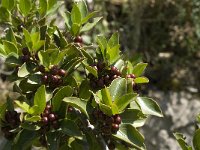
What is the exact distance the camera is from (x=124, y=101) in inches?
64.2

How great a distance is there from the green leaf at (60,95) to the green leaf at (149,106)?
27cm

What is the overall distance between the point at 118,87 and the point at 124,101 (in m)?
0.05

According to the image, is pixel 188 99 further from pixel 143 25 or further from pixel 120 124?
pixel 120 124

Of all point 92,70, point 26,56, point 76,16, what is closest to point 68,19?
point 76,16

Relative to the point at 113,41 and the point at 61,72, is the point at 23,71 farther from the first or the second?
the point at 113,41

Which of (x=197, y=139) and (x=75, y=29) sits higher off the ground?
(x=75, y=29)

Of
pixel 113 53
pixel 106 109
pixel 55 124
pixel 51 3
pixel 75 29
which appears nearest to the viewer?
pixel 106 109

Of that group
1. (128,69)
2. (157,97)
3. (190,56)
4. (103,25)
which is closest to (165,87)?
(157,97)

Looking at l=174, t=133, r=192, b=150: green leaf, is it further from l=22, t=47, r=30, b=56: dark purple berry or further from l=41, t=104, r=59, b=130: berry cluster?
l=22, t=47, r=30, b=56: dark purple berry

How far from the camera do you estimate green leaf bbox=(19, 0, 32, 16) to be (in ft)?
6.61

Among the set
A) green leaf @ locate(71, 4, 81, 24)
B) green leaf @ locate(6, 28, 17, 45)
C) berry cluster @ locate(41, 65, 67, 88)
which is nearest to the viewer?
berry cluster @ locate(41, 65, 67, 88)

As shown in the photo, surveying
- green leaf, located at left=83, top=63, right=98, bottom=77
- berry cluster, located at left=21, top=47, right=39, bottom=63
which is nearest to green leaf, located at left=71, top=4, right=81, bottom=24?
berry cluster, located at left=21, top=47, right=39, bottom=63

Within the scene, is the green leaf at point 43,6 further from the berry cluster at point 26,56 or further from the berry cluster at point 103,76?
the berry cluster at point 103,76

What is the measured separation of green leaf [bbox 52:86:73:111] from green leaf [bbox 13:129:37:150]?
131 millimetres
